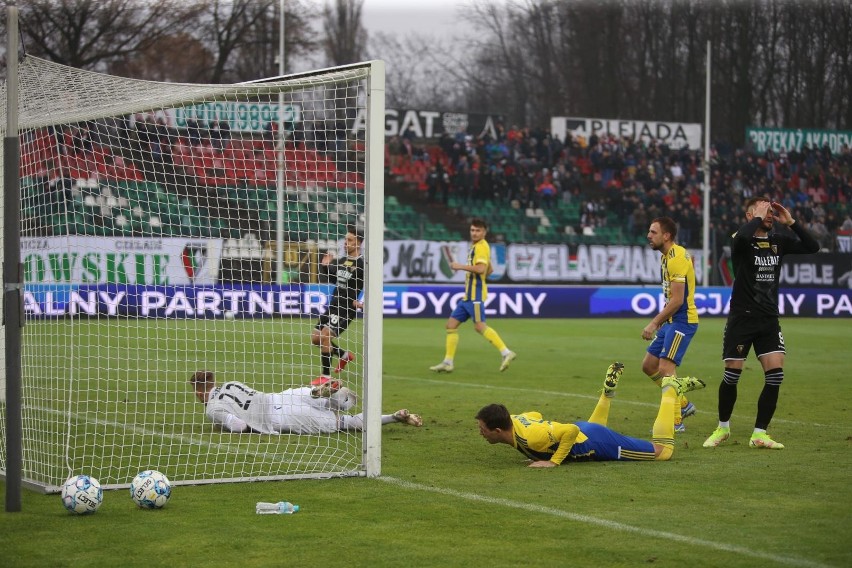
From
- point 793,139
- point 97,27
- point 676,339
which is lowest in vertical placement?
point 676,339

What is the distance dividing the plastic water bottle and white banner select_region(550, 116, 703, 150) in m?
38.1

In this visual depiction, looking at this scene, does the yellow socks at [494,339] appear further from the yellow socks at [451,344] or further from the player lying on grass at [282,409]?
the player lying on grass at [282,409]

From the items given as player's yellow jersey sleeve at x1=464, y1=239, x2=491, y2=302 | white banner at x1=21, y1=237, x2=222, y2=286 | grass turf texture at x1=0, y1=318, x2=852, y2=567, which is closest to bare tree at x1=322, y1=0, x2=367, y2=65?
white banner at x1=21, y1=237, x2=222, y2=286

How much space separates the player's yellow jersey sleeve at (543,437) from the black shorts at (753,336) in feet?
6.64

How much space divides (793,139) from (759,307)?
3962 cm

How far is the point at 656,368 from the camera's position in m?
10.4

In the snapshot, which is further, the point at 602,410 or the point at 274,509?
the point at 602,410

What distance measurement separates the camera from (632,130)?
45719mm

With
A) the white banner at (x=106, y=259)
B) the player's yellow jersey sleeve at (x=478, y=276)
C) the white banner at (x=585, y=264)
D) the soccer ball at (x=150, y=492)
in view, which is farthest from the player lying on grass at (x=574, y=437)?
the white banner at (x=585, y=264)

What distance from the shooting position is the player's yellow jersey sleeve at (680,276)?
390 inches

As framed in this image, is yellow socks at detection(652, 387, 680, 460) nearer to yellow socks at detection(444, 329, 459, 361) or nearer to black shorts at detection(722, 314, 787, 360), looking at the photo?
black shorts at detection(722, 314, 787, 360)

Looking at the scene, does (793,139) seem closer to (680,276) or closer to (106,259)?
(680,276)

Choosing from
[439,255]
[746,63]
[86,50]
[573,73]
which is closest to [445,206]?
[439,255]

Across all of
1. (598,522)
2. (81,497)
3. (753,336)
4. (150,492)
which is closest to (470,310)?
(753,336)
